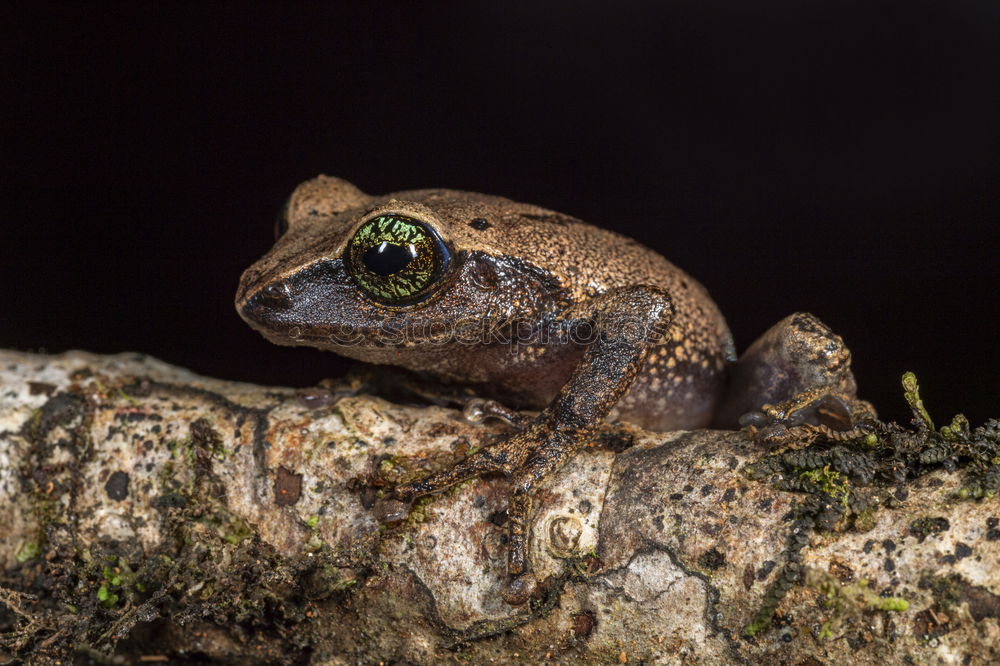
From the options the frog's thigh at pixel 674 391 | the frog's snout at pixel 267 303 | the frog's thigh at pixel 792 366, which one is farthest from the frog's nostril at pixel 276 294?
the frog's thigh at pixel 792 366

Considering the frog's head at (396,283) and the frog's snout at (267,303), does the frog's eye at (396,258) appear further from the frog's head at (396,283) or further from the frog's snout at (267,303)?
the frog's snout at (267,303)

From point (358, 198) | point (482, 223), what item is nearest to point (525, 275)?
point (482, 223)

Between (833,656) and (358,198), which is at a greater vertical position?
(358,198)

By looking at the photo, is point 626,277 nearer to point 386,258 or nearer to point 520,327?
point 520,327

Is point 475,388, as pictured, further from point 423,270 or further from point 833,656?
point 833,656

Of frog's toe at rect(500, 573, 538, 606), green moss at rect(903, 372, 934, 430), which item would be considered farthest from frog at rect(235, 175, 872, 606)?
green moss at rect(903, 372, 934, 430)

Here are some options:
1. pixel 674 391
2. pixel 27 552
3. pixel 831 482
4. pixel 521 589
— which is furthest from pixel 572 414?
pixel 27 552
